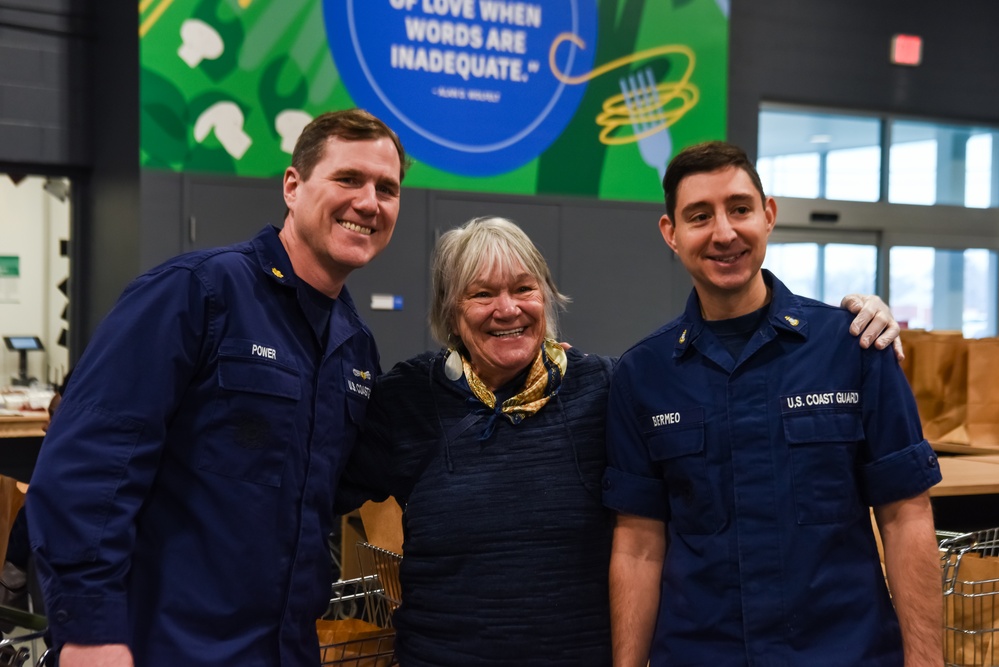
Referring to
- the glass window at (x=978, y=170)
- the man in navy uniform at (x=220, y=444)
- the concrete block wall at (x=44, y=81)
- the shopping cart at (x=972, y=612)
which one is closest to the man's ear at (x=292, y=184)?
the man in navy uniform at (x=220, y=444)

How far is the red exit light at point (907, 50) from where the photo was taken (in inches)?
320

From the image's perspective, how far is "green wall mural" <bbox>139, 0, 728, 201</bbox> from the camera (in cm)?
565

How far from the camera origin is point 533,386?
206cm

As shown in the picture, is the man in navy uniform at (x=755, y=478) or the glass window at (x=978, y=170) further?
the glass window at (x=978, y=170)

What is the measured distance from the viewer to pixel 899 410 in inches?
71.6

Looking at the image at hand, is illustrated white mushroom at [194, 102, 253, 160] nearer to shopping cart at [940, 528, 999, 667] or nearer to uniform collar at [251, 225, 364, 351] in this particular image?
uniform collar at [251, 225, 364, 351]

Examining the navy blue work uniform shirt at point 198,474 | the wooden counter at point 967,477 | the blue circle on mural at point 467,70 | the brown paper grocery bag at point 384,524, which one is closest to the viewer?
the navy blue work uniform shirt at point 198,474

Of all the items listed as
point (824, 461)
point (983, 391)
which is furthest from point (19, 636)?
point (983, 391)

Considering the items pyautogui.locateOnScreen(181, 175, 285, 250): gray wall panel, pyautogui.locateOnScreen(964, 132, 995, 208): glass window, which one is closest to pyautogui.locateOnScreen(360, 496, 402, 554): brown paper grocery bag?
pyautogui.locateOnScreen(181, 175, 285, 250): gray wall panel

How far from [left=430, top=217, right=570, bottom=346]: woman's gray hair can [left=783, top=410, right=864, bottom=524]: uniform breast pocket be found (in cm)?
59

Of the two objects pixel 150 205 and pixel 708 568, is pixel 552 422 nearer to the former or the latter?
pixel 708 568

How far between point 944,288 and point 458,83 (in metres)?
4.74

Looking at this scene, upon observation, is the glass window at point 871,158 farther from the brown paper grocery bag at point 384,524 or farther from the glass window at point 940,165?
the brown paper grocery bag at point 384,524

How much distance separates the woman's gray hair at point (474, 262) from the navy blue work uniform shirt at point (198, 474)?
326 millimetres
